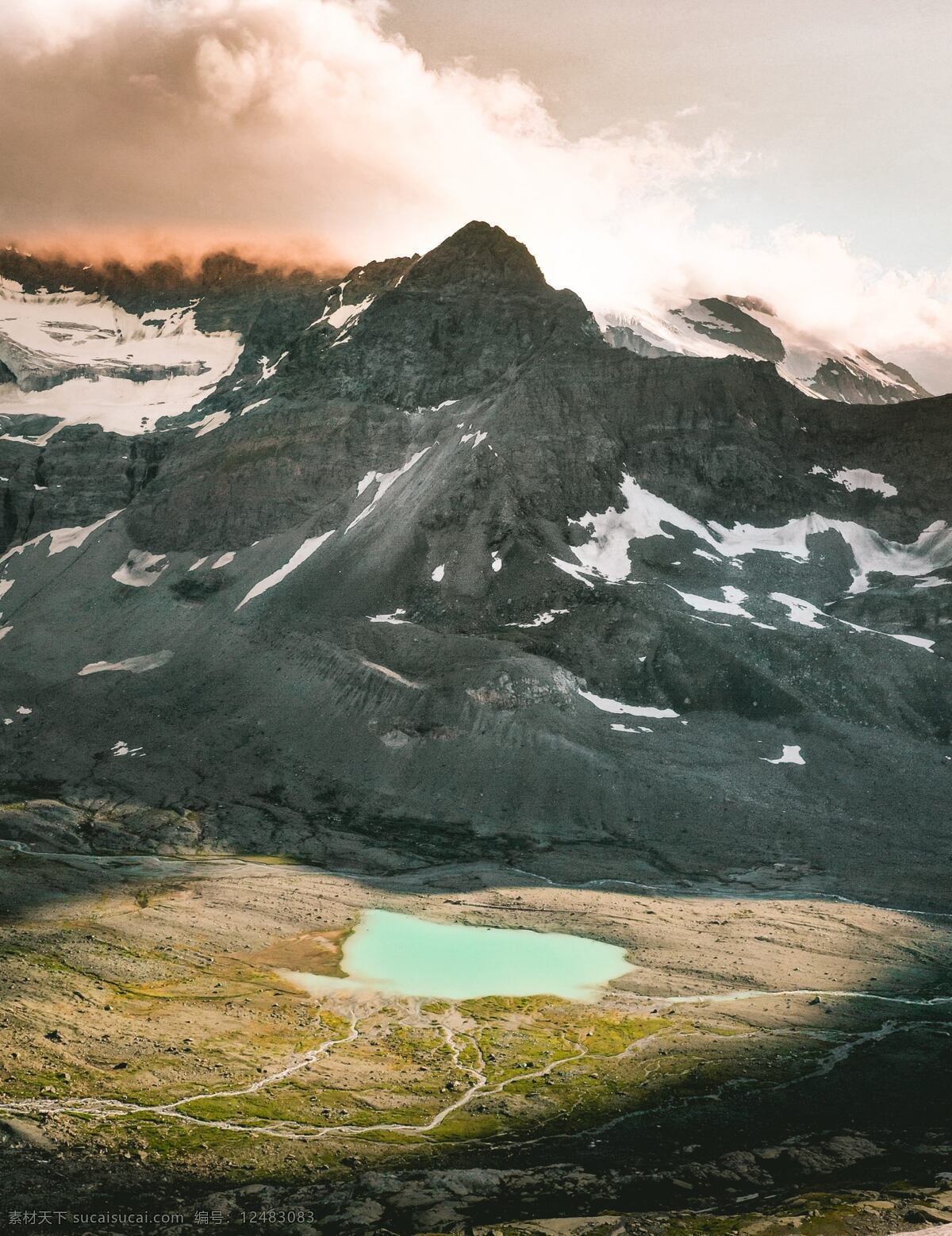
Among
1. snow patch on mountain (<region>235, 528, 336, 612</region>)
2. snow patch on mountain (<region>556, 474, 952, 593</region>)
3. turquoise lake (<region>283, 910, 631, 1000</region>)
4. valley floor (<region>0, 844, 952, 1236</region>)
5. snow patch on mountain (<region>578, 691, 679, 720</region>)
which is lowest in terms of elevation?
turquoise lake (<region>283, 910, 631, 1000</region>)

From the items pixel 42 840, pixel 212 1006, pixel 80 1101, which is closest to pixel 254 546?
pixel 42 840

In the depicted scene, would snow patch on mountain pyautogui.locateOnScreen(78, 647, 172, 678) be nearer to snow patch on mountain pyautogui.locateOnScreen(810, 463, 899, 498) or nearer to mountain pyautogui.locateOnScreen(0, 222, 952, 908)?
mountain pyautogui.locateOnScreen(0, 222, 952, 908)

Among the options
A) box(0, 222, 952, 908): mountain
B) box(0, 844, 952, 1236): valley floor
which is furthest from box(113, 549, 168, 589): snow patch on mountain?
box(0, 844, 952, 1236): valley floor

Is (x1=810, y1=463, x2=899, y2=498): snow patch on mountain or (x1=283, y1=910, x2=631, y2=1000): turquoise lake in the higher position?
(x1=810, y1=463, x2=899, y2=498): snow patch on mountain

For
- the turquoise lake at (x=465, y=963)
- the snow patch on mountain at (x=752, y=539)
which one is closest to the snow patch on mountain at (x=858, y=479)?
the snow patch on mountain at (x=752, y=539)

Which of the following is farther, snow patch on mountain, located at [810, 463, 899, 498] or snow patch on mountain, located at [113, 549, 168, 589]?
snow patch on mountain, located at [113, 549, 168, 589]

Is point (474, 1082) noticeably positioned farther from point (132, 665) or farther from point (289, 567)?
point (289, 567)

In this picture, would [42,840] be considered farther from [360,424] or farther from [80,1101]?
[360,424]

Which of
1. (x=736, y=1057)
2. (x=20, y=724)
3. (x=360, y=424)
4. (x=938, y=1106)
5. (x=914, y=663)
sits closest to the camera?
(x=938, y=1106)
